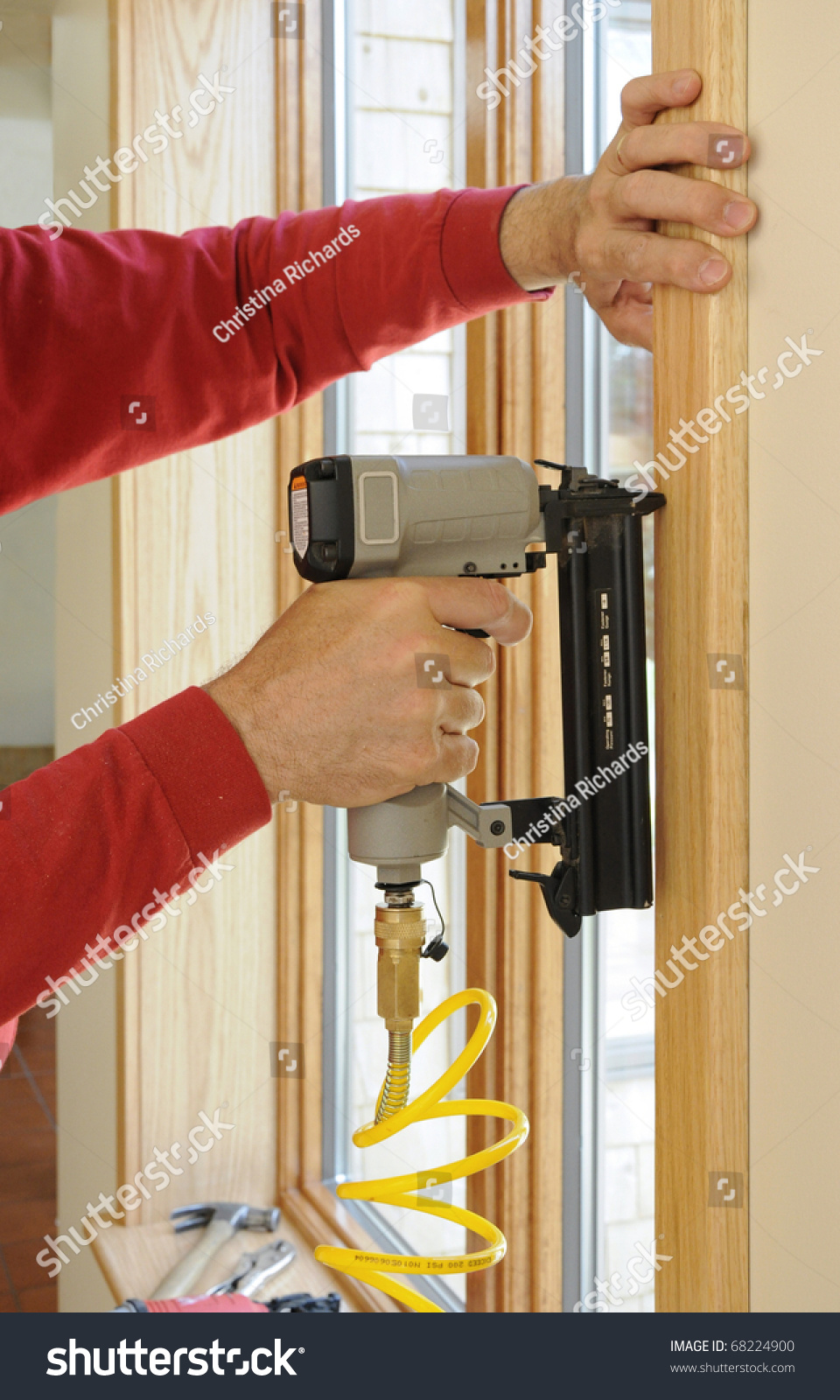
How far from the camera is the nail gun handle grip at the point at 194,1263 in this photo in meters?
1.46

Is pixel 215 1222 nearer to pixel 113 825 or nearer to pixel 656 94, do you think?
pixel 113 825

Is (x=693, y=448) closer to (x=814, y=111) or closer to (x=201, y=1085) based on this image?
(x=814, y=111)

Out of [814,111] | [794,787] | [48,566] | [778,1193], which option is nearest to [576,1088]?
[778,1193]

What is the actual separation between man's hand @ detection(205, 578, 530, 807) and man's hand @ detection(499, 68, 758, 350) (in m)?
0.23

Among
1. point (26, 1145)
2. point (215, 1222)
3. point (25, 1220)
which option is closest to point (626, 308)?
point (215, 1222)

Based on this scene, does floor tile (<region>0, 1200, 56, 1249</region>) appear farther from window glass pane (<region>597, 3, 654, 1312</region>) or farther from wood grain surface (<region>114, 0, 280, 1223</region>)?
window glass pane (<region>597, 3, 654, 1312</region>)

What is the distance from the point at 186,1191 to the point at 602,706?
1349 mm

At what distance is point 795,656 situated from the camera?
0.62m

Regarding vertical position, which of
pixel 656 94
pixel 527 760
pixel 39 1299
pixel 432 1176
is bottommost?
pixel 39 1299

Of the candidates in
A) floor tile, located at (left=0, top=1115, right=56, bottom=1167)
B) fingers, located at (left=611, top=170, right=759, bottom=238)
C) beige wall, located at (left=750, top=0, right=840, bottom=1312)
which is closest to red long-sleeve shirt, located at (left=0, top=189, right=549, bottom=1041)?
fingers, located at (left=611, top=170, right=759, bottom=238)

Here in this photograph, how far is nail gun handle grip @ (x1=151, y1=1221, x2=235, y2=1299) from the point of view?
146 cm

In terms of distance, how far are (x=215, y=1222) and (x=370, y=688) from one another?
1.21 meters

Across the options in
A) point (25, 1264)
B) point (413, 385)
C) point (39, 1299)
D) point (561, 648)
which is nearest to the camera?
point (561, 648)

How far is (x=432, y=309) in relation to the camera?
1.04 m
